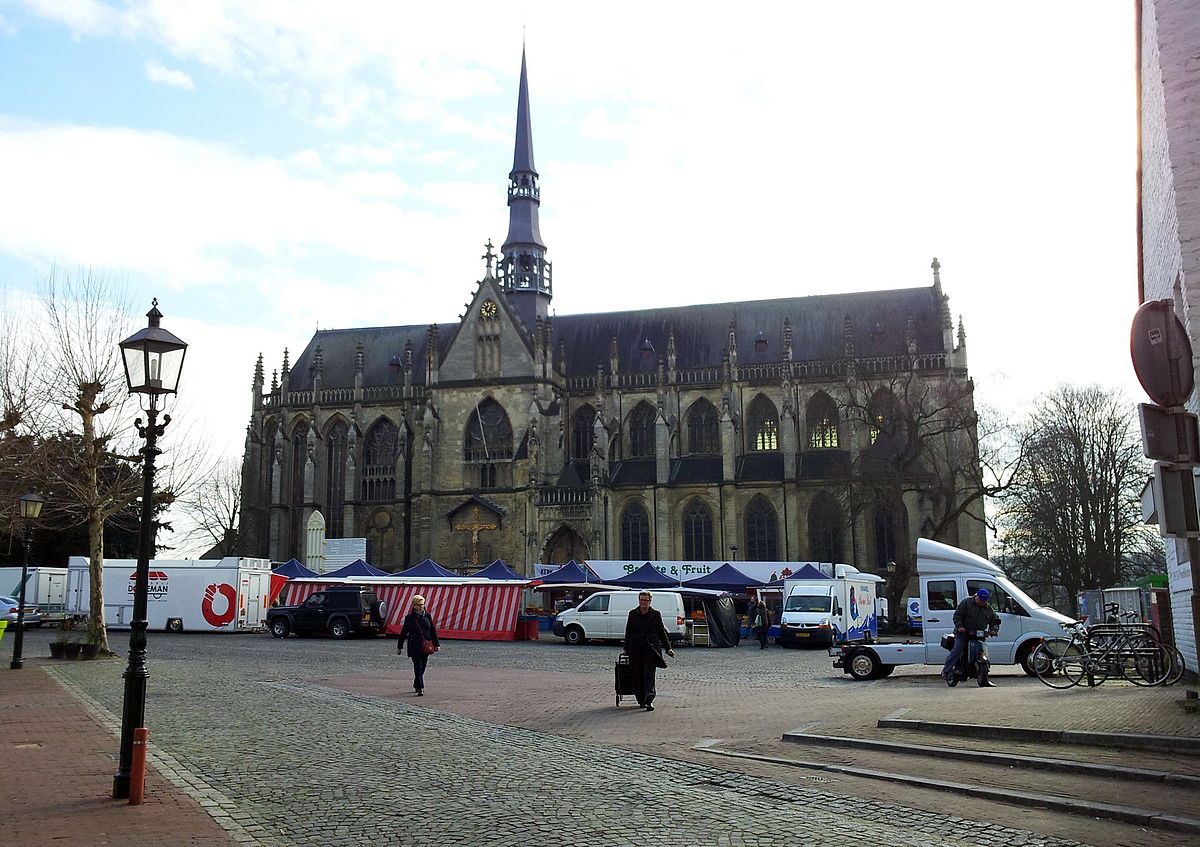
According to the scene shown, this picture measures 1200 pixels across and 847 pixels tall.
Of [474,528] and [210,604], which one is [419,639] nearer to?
[210,604]

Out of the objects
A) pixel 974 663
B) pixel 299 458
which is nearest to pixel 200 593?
pixel 299 458

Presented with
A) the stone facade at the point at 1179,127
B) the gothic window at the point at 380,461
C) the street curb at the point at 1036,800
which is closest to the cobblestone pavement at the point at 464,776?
the street curb at the point at 1036,800

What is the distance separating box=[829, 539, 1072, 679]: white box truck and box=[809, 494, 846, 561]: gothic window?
28.4 m

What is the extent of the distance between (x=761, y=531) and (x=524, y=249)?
2114 centimetres

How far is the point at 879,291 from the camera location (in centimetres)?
5734

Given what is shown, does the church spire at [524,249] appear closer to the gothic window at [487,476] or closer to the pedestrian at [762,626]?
the gothic window at [487,476]

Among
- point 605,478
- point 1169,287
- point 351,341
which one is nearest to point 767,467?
point 605,478

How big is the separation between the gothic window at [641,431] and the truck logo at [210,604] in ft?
79.2

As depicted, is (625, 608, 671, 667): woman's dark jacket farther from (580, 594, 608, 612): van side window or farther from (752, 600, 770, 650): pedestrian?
(752, 600, 770, 650): pedestrian

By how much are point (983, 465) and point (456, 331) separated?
91.5 ft

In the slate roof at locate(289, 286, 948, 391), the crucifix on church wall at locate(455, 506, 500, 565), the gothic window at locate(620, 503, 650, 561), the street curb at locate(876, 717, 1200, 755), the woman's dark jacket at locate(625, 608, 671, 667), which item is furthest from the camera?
the slate roof at locate(289, 286, 948, 391)

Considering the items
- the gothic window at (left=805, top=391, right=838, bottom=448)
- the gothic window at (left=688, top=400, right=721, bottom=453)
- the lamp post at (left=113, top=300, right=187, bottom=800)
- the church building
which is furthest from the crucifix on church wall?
the lamp post at (left=113, top=300, right=187, bottom=800)

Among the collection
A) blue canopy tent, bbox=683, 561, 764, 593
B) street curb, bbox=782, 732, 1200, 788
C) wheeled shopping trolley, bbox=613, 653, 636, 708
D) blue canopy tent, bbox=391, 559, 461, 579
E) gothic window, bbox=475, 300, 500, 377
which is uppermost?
gothic window, bbox=475, 300, 500, 377

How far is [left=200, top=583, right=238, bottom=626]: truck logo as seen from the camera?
37.8m
